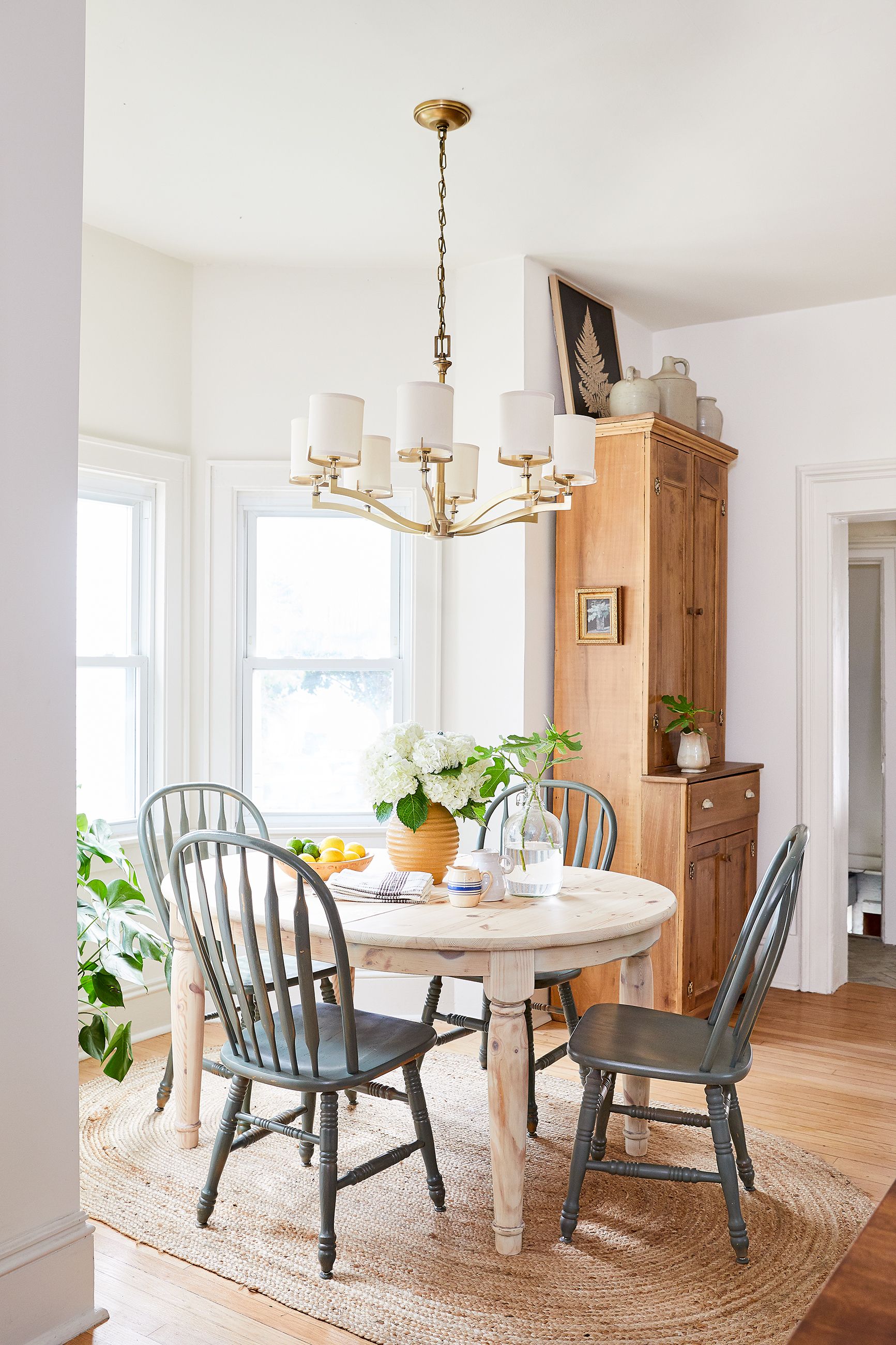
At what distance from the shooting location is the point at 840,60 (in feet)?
8.80

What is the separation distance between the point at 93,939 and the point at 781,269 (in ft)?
11.5

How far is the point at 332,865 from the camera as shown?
283 cm

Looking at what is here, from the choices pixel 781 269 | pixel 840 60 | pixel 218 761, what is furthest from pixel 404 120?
pixel 218 761

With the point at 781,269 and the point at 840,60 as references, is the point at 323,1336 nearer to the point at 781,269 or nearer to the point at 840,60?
the point at 840,60

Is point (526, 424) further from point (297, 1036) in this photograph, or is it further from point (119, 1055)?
point (119, 1055)

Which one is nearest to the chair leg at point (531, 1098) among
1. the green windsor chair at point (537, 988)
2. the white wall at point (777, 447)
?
the green windsor chair at point (537, 988)

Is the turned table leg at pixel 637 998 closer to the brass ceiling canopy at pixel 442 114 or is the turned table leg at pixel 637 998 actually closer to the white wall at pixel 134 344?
the brass ceiling canopy at pixel 442 114

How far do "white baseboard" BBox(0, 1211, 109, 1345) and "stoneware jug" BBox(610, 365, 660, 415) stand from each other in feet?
10.5

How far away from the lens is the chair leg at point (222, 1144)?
2377mm

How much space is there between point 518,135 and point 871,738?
13.8ft

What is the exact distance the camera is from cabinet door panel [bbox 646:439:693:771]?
3.92 metres

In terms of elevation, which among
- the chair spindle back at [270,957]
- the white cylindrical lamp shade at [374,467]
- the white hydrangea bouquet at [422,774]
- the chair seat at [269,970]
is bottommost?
the chair seat at [269,970]

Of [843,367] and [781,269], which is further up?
[781,269]

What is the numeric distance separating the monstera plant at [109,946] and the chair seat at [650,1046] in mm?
1174
